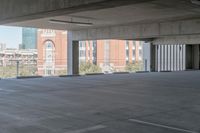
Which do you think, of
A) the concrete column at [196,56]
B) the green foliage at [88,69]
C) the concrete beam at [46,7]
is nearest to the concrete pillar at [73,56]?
the concrete beam at [46,7]

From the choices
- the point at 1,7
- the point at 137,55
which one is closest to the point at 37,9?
the point at 1,7

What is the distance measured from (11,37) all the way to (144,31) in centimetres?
6782

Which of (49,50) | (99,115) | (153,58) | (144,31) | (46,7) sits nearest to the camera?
(99,115)

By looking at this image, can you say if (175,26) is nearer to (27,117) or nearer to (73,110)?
(73,110)

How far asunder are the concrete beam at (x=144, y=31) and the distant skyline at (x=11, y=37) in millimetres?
53173

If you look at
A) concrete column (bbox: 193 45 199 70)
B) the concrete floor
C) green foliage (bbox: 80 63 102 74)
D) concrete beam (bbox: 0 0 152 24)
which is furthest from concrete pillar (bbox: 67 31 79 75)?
green foliage (bbox: 80 63 102 74)

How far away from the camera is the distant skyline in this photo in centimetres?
8432

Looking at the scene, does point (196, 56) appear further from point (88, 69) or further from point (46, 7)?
point (46, 7)

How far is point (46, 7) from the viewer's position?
1512 centimetres

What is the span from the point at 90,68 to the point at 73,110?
2189 inches

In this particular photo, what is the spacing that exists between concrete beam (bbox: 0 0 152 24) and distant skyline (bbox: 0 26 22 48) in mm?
66371

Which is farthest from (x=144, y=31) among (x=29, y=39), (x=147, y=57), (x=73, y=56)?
(x=29, y=39)

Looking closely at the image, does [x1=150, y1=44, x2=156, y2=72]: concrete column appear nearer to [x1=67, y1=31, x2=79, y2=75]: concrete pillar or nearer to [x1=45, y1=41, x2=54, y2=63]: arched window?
[x1=67, y1=31, x2=79, y2=75]: concrete pillar

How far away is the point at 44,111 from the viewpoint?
35.9 ft
